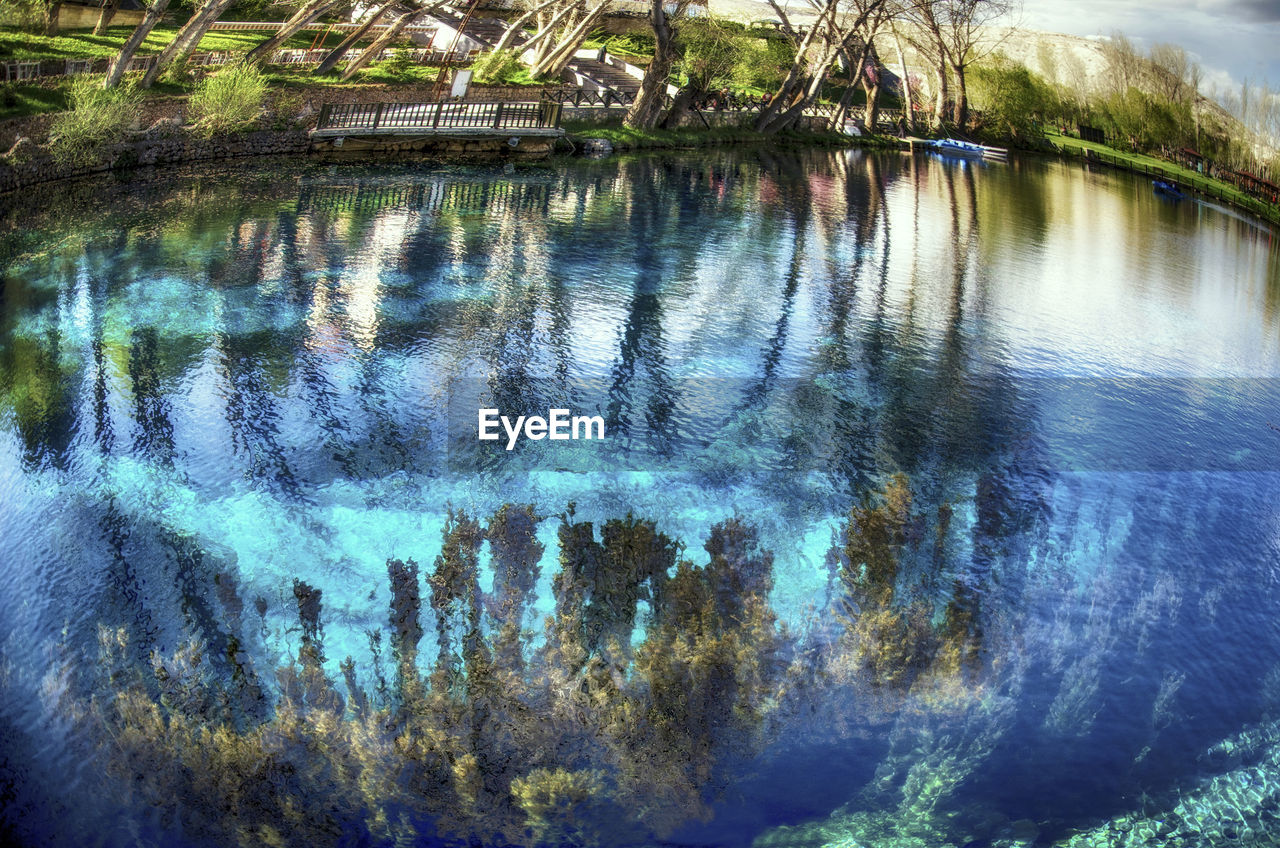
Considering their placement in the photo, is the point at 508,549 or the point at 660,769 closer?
the point at 660,769

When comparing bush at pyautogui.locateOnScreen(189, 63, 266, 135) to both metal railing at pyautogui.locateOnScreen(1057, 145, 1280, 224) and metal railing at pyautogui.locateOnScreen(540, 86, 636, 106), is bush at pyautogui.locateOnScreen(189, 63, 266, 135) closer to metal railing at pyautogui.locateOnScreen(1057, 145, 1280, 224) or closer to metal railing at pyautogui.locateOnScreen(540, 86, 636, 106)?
metal railing at pyautogui.locateOnScreen(540, 86, 636, 106)

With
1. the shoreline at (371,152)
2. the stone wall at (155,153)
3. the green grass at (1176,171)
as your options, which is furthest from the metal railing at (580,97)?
the green grass at (1176,171)

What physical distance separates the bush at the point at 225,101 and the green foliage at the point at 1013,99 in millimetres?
35418

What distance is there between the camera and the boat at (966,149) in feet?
152

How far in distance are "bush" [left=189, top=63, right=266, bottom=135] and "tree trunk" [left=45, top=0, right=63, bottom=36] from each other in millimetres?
8150

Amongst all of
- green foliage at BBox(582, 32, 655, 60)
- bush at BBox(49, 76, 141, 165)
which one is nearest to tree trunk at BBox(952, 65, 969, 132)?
green foliage at BBox(582, 32, 655, 60)

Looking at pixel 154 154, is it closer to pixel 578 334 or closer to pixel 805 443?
pixel 578 334

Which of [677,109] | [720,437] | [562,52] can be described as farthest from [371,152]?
[720,437]

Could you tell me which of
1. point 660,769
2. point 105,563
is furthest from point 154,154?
point 660,769

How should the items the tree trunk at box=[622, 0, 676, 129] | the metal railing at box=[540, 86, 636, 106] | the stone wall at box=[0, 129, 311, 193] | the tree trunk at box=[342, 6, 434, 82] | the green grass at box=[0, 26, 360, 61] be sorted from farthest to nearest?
the metal railing at box=[540, 86, 636, 106] < the tree trunk at box=[342, 6, 434, 82] < the tree trunk at box=[622, 0, 676, 129] < the green grass at box=[0, 26, 360, 61] < the stone wall at box=[0, 129, 311, 193]

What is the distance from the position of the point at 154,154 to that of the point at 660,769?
26621 mm

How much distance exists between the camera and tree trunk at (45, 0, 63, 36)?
1374 inches

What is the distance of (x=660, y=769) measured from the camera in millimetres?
8414

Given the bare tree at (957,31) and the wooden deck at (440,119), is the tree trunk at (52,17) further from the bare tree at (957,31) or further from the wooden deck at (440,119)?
the bare tree at (957,31)
